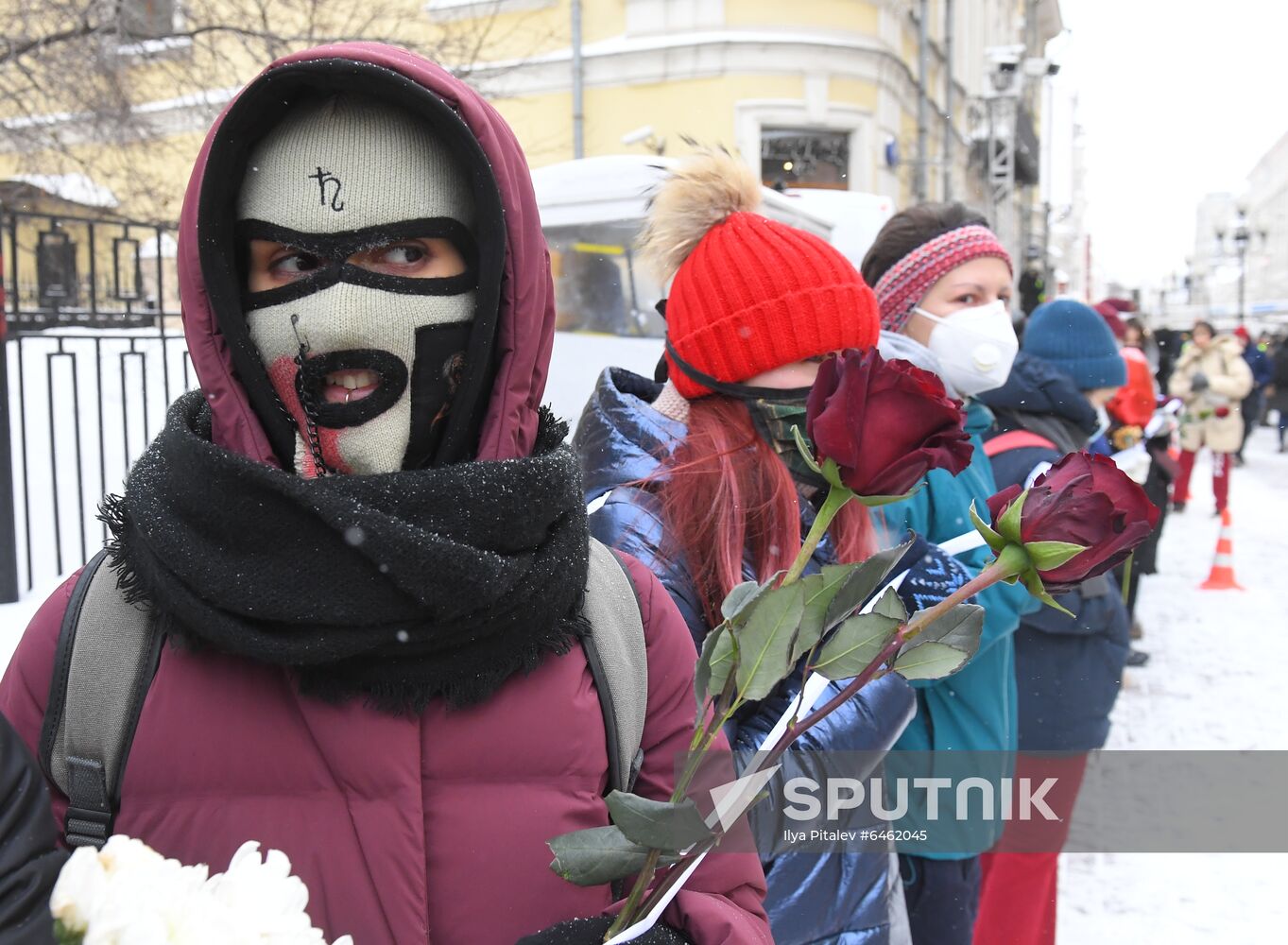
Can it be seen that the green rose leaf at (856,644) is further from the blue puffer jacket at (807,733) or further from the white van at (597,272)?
the white van at (597,272)

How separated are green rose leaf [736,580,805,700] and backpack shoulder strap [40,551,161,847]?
70cm

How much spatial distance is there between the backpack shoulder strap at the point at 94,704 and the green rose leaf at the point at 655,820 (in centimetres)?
61

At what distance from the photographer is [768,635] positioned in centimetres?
76

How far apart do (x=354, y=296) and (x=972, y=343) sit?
1.90 meters

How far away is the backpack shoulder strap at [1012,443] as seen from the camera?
313 cm

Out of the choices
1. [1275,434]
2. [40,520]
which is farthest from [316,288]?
[1275,434]

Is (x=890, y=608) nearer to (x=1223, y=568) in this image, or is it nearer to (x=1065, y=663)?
(x=1065, y=663)

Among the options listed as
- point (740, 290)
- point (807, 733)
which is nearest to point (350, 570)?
point (807, 733)

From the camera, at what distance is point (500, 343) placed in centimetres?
137

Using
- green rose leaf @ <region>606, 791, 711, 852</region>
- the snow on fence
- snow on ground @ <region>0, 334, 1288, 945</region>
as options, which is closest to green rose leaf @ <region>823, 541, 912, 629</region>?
green rose leaf @ <region>606, 791, 711, 852</region>

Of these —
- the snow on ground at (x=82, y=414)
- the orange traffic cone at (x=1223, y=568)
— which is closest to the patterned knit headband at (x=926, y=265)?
the snow on ground at (x=82, y=414)

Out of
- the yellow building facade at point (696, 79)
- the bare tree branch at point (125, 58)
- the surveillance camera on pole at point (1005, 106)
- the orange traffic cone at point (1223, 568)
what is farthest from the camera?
the surveillance camera on pole at point (1005, 106)

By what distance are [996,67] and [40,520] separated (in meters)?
14.7

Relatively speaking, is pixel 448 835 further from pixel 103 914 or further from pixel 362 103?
pixel 362 103
